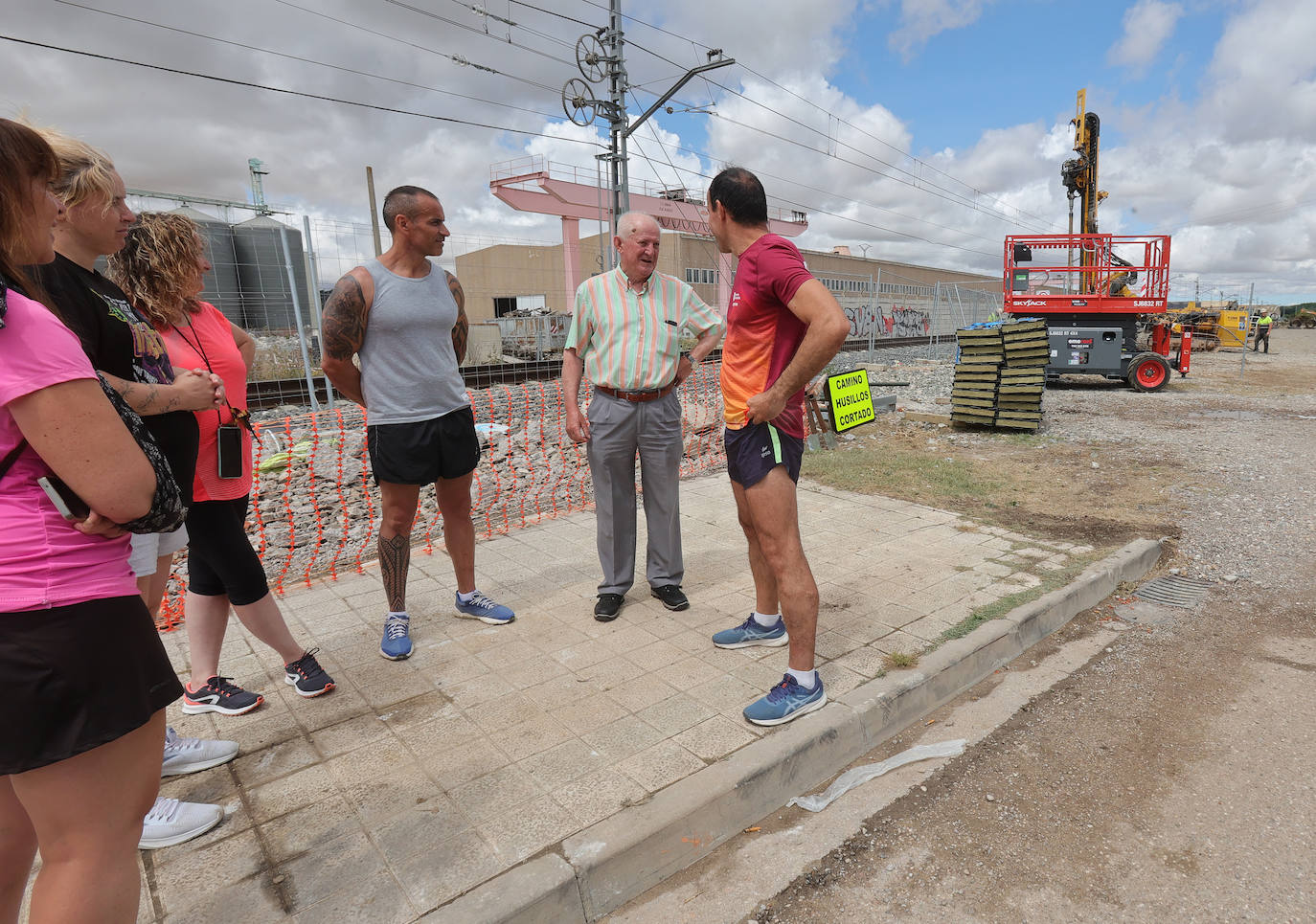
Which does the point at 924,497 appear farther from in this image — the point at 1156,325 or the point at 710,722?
the point at 1156,325

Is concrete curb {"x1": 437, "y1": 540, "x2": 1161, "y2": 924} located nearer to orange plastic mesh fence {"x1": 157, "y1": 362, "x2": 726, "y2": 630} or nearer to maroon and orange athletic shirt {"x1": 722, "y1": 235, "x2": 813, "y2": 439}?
maroon and orange athletic shirt {"x1": 722, "y1": 235, "x2": 813, "y2": 439}

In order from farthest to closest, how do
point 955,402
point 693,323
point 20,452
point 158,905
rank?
point 955,402 < point 693,323 < point 158,905 < point 20,452

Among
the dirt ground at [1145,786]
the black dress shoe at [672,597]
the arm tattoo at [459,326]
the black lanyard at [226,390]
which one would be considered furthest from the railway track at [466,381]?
the dirt ground at [1145,786]

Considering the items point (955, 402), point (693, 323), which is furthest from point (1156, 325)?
point (693, 323)

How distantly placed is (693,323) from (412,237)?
1.53 m

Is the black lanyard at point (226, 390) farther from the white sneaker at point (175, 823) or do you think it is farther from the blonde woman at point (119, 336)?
the white sneaker at point (175, 823)

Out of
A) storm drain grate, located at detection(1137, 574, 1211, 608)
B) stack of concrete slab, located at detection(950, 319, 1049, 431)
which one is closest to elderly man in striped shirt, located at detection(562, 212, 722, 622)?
storm drain grate, located at detection(1137, 574, 1211, 608)

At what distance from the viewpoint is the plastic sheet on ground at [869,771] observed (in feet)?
8.65

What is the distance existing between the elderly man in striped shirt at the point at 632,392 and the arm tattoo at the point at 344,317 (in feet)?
3.34

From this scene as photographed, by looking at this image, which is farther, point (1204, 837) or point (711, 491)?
point (711, 491)

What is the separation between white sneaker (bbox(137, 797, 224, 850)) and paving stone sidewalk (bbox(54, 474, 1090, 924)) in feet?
0.10

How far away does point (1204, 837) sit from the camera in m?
2.39

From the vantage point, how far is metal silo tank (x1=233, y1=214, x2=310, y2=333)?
10633 mm

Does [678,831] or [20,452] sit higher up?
[20,452]
